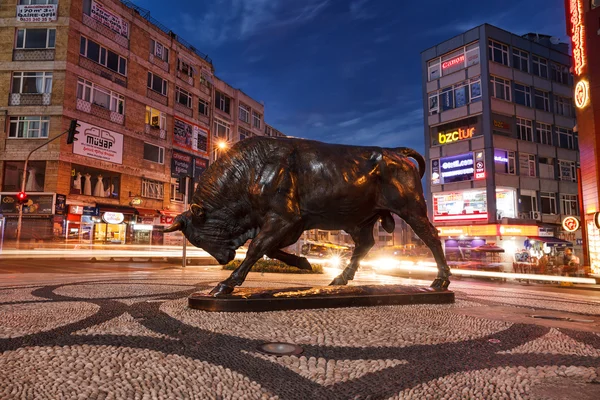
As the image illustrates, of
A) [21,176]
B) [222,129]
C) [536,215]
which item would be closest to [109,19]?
[21,176]

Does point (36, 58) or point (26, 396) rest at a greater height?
point (36, 58)

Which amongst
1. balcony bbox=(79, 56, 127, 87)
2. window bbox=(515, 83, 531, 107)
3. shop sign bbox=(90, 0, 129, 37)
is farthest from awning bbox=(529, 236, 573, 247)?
shop sign bbox=(90, 0, 129, 37)

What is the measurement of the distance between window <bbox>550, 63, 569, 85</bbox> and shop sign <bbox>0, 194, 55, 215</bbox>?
143 ft

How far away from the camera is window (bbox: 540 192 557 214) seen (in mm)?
36562

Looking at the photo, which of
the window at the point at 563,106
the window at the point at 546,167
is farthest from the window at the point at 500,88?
the window at the point at 546,167

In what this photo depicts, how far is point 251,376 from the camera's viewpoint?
1.86 m

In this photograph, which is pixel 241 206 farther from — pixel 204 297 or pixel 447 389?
pixel 447 389

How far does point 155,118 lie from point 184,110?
419cm

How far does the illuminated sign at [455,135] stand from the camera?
3504 centimetres

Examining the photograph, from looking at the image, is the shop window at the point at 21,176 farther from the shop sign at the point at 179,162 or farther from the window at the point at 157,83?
the window at the point at 157,83

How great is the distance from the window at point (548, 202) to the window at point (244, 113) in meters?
31.9

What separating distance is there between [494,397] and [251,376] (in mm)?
1044

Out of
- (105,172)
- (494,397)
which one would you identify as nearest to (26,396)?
(494,397)

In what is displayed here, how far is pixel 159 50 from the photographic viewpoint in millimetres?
35250
